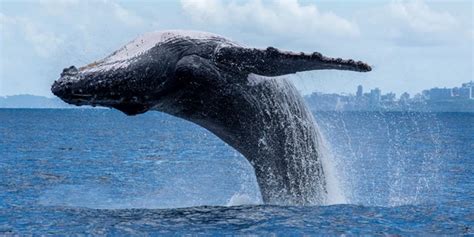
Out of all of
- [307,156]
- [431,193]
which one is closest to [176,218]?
[307,156]

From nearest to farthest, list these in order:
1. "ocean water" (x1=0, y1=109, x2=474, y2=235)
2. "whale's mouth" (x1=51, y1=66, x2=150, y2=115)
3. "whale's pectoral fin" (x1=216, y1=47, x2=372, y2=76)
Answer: "whale's pectoral fin" (x1=216, y1=47, x2=372, y2=76), "whale's mouth" (x1=51, y1=66, x2=150, y2=115), "ocean water" (x1=0, y1=109, x2=474, y2=235)

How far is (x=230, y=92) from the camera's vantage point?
11.4 meters

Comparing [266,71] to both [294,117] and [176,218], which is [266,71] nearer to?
[294,117]

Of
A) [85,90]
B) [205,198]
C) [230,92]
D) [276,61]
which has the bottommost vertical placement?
[205,198]

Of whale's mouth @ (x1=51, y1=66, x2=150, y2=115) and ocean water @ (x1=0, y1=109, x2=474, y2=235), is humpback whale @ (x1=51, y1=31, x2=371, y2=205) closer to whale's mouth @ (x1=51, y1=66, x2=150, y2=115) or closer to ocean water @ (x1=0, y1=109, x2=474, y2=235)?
whale's mouth @ (x1=51, y1=66, x2=150, y2=115)

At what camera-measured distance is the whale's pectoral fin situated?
388 inches

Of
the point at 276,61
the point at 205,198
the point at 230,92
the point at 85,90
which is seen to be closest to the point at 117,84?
the point at 85,90

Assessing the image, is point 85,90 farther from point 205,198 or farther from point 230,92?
point 205,198

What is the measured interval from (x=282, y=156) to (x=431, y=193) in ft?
37.7

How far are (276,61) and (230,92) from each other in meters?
1.50

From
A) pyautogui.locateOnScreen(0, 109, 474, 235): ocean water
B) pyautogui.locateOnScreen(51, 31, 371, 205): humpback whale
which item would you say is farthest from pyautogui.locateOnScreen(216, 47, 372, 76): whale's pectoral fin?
pyautogui.locateOnScreen(0, 109, 474, 235): ocean water

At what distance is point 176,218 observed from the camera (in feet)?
38.8

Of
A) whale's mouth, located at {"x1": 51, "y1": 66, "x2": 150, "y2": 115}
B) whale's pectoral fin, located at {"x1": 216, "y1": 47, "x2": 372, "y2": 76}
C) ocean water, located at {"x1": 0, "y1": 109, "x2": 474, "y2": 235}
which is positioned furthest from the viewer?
ocean water, located at {"x1": 0, "y1": 109, "x2": 474, "y2": 235}

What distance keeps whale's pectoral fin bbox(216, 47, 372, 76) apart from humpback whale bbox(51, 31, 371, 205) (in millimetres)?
14
